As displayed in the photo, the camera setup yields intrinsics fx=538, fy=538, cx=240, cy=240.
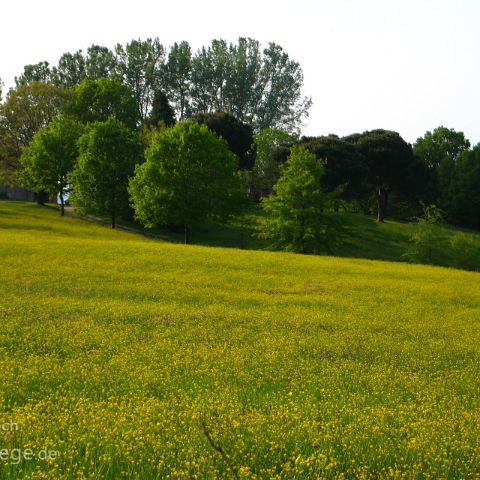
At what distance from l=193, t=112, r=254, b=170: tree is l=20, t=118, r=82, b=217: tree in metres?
24.9

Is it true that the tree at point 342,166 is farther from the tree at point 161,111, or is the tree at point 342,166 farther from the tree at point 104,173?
the tree at point 161,111

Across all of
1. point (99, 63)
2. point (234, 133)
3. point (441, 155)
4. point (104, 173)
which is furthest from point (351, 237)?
point (99, 63)

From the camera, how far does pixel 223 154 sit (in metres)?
59.7

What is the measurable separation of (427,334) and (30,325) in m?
13.9

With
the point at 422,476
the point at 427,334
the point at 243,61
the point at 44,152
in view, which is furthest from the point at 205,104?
the point at 422,476

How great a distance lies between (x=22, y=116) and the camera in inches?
3297

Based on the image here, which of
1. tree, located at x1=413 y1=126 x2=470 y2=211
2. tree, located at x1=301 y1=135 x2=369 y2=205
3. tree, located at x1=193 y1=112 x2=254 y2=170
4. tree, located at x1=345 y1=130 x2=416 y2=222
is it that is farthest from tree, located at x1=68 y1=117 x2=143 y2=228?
tree, located at x1=413 y1=126 x2=470 y2=211

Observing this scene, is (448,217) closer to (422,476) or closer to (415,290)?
(415,290)

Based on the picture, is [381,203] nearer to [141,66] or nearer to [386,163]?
[386,163]

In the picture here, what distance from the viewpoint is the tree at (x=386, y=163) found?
84.9m

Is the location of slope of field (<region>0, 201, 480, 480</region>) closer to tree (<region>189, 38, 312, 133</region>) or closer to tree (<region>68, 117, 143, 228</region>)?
tree (<region>68, 117, 143, 228</region>)

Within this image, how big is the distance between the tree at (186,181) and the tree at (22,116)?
32.8 m

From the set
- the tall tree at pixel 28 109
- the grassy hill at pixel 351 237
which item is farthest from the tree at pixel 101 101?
the grassy hill at pixel 351 237

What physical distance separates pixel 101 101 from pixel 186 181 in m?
Result: 47.7
